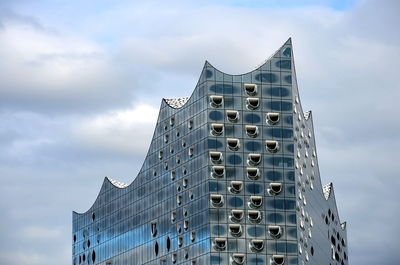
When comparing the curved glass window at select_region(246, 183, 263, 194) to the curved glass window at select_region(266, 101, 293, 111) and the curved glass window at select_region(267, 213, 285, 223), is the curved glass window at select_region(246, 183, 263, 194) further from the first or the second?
the curved glass window at select_region(266, 101, 293, 111)

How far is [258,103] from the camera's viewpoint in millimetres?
173875

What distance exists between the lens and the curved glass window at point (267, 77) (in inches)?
6875

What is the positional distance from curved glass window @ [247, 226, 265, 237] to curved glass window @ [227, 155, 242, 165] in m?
8.84

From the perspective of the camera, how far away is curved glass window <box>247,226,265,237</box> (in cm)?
17044

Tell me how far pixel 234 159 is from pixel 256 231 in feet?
32.8

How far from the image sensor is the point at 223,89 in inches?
6850

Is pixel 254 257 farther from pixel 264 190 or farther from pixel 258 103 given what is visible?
pixel 258 103

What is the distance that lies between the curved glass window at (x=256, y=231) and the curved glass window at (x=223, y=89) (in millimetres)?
18428

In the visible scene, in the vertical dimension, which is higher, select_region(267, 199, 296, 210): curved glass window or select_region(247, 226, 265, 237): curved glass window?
select_region(267, 199, 296, 210): curved glass window

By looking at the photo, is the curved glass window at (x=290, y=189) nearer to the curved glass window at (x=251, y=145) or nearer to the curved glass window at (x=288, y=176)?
the curved glass window at (x=288, y=176)

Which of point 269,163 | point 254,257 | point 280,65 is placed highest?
point 280,65

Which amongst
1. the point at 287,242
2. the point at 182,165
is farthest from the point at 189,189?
the point at 287,242


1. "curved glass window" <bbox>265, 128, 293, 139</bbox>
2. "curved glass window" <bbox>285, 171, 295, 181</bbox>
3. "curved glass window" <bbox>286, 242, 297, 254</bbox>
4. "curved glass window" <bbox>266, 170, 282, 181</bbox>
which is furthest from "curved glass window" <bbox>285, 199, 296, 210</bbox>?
"curved glass window" <bbox>265, 128, 293, 139</bbox>

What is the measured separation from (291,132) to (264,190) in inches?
354
